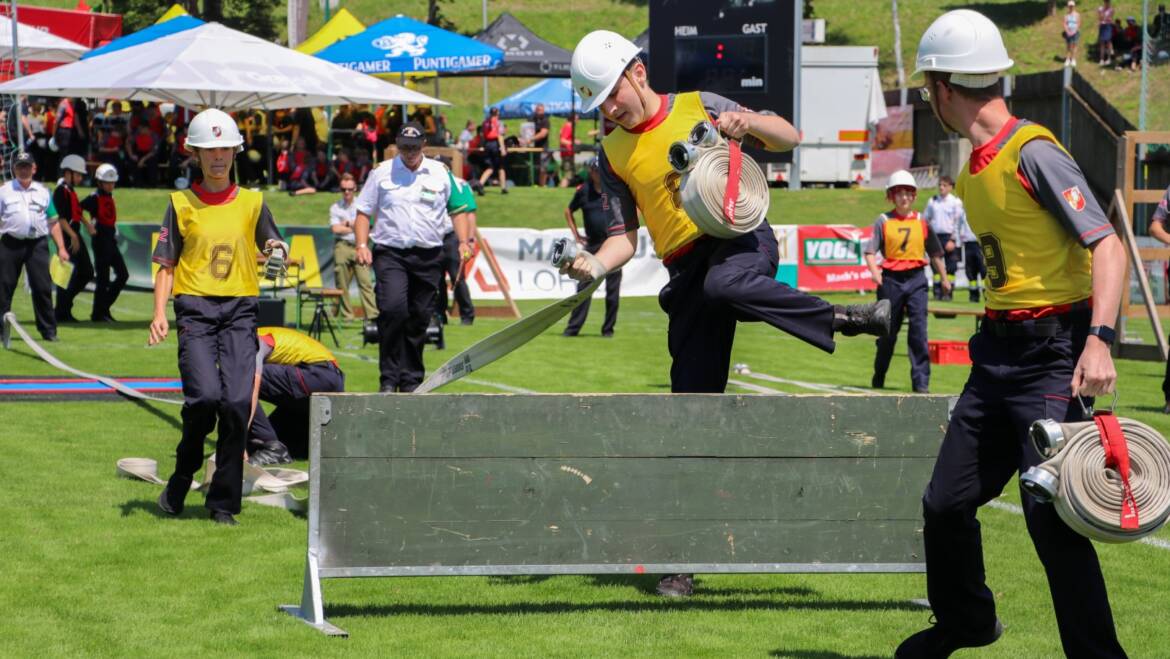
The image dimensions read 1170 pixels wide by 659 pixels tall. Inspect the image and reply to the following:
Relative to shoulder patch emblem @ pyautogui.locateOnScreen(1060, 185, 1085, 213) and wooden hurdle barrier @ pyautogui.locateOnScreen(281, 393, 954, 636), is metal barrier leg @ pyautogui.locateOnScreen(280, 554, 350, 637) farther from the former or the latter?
shoulder patch emblem @ pyautogui.locateOnScreen(1060, 185, 1085, 213)

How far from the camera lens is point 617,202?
21.0 ft

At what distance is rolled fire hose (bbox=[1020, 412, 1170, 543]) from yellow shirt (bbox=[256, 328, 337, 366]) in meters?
6.04

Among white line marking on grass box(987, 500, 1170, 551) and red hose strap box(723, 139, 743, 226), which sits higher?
red hose strap box(723, 139, 743, 226)

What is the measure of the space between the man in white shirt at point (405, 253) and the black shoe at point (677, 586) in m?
5.63

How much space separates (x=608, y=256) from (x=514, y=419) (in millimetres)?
875

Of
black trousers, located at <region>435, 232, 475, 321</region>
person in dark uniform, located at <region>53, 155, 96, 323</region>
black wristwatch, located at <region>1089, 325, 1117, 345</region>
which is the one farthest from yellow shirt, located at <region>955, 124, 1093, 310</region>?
person in dark uniform, located at <region>53, 155, 96, 323</region>

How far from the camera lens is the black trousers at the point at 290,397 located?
9.45m

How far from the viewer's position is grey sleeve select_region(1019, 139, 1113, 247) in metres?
4.37

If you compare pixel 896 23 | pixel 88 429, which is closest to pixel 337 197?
pixel 88 429

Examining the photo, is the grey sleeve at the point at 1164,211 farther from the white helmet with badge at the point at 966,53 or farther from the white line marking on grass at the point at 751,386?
the white helmet with badge at the point at 966,53

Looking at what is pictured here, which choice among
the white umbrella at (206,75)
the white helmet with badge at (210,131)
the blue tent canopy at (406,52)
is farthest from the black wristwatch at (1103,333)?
the blue tent canopy at (406,52)

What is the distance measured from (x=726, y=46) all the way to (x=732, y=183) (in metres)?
22.5

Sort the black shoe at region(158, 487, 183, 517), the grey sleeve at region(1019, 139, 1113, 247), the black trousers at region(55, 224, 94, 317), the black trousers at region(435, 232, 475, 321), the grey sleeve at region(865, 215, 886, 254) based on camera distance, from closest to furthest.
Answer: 1. the grey sleeve at region(1019, 139, 1113, 247)
2. the black shoe at region(158, 487, 183, 517)
3. the grey sleeve at region(865, 215, 886, 254)
4. the black trousers at region(435, 232, 475, 321)
5. the black trousers at region(55, 224, 94, 317)

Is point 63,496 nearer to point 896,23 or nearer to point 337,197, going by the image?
point 337,197
